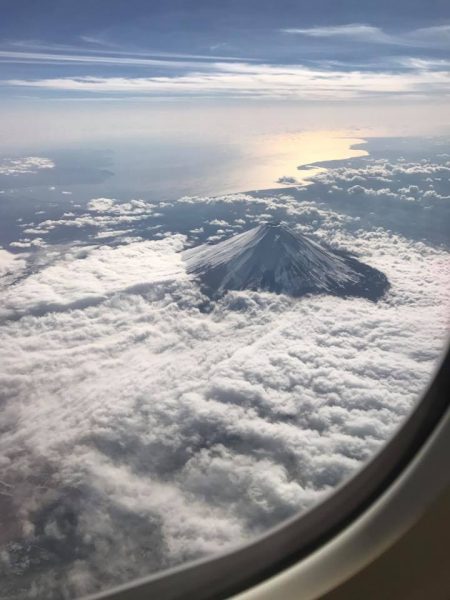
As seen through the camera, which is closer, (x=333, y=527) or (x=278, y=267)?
(x=333, y=527)

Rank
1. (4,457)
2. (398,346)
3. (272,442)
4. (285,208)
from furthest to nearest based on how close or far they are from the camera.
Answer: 1. (285,208)
2. (398,346)
3. (4,457)
4. (272,442)

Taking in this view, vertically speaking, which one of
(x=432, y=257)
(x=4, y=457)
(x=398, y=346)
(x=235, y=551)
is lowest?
(x=4, y=457)

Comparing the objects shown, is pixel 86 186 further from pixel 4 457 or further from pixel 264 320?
pixel 4 457

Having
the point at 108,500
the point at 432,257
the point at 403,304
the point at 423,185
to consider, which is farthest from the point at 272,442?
the point at 432,257

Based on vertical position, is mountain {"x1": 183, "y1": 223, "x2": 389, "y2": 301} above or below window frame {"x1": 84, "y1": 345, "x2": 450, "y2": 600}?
below

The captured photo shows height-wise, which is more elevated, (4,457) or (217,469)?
(217,469)

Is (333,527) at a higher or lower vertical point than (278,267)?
higher

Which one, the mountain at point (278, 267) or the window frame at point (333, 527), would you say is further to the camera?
the mountain at point (278, 267)

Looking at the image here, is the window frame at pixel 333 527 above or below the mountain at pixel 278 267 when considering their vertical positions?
above
